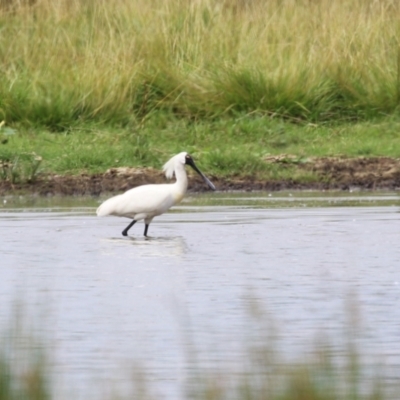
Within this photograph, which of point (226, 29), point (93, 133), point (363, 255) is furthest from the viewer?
point (226, 29)

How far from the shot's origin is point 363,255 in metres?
10.4

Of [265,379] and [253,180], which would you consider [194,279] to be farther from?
[253,180]

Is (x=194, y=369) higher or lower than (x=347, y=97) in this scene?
higher

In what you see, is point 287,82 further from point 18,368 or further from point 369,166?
point 18,368

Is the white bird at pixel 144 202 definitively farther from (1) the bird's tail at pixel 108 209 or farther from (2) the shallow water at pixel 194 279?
(2) the shallow water at pixel 194 279

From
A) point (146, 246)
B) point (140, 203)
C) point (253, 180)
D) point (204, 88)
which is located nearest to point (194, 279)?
point (146, 246)

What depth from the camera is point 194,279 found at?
944cm

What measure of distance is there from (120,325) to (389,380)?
1.95 m

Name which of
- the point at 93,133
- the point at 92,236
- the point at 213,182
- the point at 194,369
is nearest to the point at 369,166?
the point at 213,182

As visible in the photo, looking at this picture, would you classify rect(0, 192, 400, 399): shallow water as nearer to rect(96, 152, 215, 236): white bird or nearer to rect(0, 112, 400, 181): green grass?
rect(96, 152, 215, 236): white bird

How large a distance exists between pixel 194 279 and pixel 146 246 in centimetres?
181

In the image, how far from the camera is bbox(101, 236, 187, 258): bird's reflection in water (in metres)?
10.7

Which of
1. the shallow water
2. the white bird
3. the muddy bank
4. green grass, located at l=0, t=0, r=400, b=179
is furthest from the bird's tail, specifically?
green grass, located at l=0, t=0, r=400, b=179

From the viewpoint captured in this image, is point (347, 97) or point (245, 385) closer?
point (245, 385)
